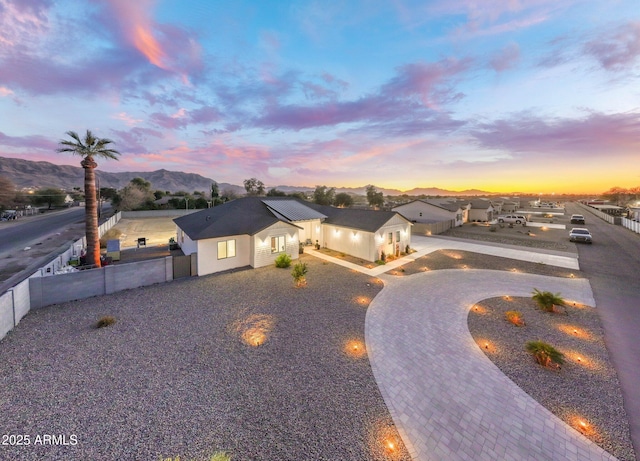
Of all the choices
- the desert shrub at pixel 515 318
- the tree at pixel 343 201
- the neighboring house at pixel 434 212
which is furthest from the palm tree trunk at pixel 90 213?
the tree at pixel 343 201

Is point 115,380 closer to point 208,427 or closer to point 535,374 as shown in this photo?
point 208,427

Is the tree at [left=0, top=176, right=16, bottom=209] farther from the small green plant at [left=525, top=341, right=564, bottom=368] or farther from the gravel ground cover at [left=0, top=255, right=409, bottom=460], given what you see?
the small green plant at [left=525, top=341, right=564, bottom=368]

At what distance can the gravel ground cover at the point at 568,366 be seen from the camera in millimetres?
5618

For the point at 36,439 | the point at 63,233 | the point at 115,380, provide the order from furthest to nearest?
the point at 63,233
the point at 115,380
the point at 36,439

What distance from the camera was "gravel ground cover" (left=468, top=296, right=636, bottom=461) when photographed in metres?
5.62

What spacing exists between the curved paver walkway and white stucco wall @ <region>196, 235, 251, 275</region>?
10.8 metres

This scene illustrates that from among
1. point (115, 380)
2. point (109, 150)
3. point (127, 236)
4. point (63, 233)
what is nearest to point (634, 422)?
point (115, 380)

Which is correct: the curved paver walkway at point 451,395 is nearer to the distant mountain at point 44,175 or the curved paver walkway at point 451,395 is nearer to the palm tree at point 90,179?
the palm tree at point 90,179

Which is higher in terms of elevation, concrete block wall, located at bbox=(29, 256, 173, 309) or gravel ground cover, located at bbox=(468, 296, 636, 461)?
concrete block wall, located at bbox=(29, 256, 173, 309)

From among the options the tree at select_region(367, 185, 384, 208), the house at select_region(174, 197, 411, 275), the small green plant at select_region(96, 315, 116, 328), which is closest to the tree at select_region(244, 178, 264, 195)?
the tree at select_region(367, 185, 384, 208)

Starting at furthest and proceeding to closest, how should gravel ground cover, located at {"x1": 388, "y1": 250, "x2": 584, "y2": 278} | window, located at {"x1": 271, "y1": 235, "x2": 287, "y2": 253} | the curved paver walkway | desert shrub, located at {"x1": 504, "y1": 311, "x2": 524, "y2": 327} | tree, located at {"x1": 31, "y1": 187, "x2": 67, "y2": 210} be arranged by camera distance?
tree, located at {"x1": 31, "y1": 187, "x2": 67, "y2": 210} < window, located at {"x1": 271, "y1": 235, "x2": 287, "y2": 253} < gravel ground cover, located at {"x1": 388, "y1": 250, "x2": 584, "y2": 278} < desert shrub, located at {"x1": 504, "y1": 311, "x2": 524, "y2": 327} < the curved paver walkway

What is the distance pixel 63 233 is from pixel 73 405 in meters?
33.1

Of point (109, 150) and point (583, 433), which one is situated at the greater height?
point (109, 150)

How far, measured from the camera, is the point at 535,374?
719cm
